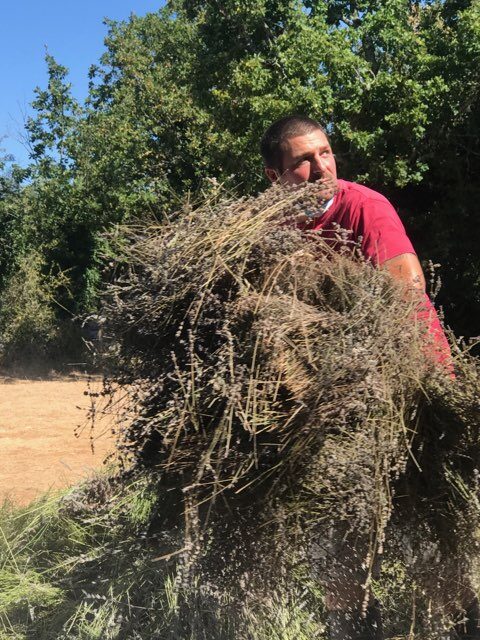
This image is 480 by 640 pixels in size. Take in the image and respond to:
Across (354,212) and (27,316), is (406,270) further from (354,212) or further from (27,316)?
(27,316)

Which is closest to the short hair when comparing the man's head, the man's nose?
the man's head

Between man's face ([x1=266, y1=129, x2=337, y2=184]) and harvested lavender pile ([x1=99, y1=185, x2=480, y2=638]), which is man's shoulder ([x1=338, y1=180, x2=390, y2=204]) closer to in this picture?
man's face ([x1=266, y1=129, x2=337, y2=184])

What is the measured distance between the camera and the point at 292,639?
8.13 ft

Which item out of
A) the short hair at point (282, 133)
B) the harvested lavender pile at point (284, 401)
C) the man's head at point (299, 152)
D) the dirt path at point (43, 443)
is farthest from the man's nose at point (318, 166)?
the dirt path at point (43, 443)

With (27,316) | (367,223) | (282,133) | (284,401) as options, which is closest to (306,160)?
(282,133)

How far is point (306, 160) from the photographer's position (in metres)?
2.39

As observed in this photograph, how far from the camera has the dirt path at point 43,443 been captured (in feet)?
18.9

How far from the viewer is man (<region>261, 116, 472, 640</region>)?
1910mm

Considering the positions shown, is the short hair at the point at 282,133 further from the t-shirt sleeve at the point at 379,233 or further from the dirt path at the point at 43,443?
the dirt path at the point at 43,443

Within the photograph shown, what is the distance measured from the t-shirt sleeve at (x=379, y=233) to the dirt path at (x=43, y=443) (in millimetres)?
1655

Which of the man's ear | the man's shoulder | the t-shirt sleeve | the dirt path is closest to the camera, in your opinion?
the t-shirt sleeve

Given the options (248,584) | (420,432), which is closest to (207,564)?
(248,584)

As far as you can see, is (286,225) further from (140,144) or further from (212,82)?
(140,144)

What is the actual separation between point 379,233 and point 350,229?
9 centimetres
